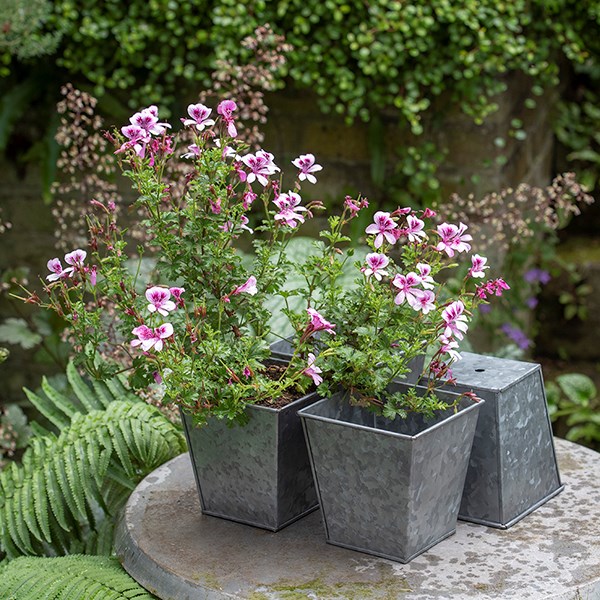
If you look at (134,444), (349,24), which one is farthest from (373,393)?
(349,24)

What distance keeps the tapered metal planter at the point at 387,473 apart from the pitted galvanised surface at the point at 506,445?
0.25 ft

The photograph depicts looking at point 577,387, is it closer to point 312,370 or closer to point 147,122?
point 312,370

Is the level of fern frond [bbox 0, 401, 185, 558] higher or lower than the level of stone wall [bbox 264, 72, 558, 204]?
lower

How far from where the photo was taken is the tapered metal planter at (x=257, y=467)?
5.52ft

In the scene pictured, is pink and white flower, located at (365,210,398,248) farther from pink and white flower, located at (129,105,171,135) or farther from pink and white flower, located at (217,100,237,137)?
pink and white flower, located at (129,105,171,135)

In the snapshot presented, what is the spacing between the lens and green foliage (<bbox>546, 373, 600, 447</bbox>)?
Result: 3.72 meters

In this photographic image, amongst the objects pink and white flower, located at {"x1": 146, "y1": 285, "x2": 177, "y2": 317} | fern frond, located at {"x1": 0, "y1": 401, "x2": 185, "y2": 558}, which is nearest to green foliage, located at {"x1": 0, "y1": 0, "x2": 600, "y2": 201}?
fern frond, located at {"x1": 0, "y1": 401, "x2": 185, "y2": 558}

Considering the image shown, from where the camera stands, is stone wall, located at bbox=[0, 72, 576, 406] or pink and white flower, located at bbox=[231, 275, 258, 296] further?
stone wall, located at bbox=[0, 72, 576, 406]

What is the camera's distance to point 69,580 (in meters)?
1.77

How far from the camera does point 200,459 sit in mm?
1793

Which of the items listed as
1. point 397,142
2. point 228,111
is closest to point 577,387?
point 397,142

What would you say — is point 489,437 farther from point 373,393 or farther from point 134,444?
point 134,444

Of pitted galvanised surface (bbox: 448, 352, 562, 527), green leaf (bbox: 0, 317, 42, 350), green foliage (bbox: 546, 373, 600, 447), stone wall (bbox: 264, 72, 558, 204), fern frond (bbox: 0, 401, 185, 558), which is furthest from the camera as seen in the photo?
green foliage (bbox: 546, 373, 600, 447)

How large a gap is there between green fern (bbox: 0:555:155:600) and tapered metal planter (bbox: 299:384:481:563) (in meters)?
0.37
